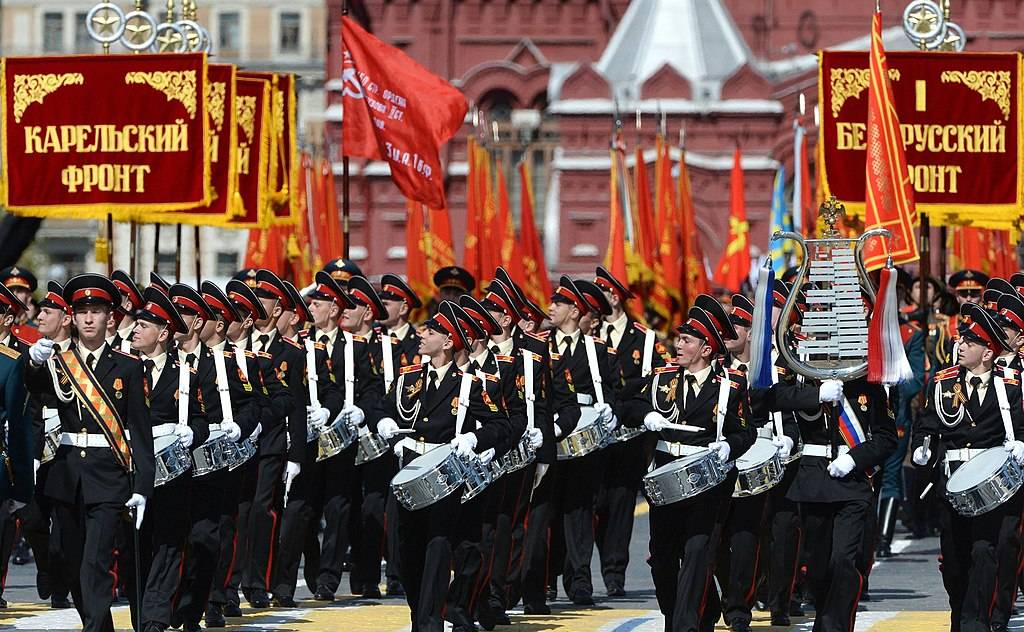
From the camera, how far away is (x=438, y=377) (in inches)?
473

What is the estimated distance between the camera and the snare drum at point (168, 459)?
1184 centimetres

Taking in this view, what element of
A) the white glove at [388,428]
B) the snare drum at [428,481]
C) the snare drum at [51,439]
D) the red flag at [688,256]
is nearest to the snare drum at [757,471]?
the snare drum at [428,481]

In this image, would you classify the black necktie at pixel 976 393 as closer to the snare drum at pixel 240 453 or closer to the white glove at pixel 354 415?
the snare drum at pixel 240 453

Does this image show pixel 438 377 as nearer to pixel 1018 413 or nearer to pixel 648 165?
pixel 1018 413

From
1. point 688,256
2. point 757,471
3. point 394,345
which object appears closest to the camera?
point 757,471

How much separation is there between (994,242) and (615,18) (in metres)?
28.2

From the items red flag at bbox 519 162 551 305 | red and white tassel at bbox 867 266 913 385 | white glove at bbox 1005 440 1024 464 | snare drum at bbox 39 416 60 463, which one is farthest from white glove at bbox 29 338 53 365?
red flag at bbox 519 162 551 305

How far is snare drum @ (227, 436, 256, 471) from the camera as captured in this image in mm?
12609

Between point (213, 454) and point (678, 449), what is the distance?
2447 millimetres

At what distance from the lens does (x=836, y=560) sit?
1154 centimetres

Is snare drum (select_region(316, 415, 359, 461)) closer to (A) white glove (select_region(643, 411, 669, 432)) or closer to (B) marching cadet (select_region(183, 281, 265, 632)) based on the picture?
(B) marching cadet (select_region(183, 281, 265, 632))

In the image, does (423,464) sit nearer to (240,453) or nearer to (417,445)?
(417,445)

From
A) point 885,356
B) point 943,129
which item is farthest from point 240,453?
point 943,129

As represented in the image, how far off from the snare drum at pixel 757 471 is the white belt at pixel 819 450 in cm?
41
